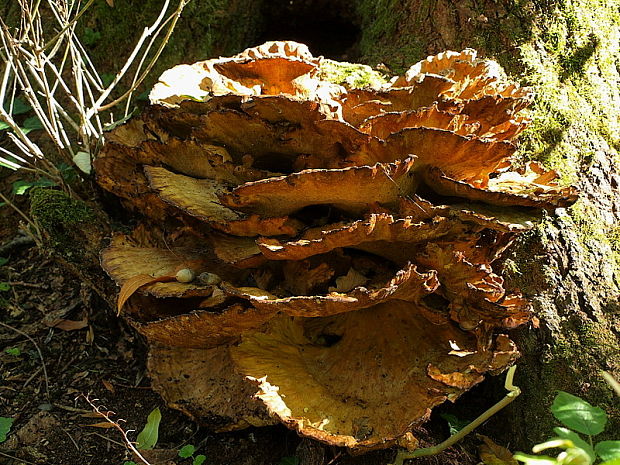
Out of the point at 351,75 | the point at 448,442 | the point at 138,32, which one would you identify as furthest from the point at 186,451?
the point at 138,32

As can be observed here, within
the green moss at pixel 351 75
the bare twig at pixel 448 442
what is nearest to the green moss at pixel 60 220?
the green moss at pixel 351 75

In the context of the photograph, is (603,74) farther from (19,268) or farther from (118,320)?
(19,268)

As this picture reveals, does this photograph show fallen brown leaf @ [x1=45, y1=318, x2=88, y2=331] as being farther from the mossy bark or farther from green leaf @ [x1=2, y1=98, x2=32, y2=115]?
the mossy bark

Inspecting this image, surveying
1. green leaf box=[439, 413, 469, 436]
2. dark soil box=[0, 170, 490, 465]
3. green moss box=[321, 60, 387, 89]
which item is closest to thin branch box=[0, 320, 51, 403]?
dark soil box=[0, 170, 490, 465]

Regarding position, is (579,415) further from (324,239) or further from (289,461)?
(289,461)

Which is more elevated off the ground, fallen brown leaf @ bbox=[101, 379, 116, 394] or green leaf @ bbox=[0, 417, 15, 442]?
green leaf @ bbox=[0, 417, 15, 442]

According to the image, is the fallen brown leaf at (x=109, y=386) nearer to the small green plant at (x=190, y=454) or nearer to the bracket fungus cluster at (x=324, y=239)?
the bracket fungus cluster at (x=324, y=239)
